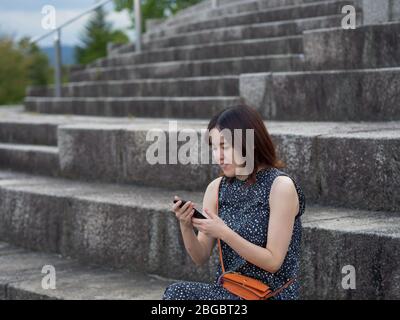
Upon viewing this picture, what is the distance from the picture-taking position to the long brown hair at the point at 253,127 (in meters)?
3.10

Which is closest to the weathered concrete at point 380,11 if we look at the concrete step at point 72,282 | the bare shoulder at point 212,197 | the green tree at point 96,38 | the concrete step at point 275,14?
the concrete step at point 275,14

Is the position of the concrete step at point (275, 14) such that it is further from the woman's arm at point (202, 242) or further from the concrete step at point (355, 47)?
the woman's arm at point (202, 242)

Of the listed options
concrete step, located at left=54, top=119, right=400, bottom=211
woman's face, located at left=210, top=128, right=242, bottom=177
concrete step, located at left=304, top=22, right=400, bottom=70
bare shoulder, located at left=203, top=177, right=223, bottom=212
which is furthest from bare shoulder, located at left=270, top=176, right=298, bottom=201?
concrete step, located at left=304, top=22, right=400, bottom=70

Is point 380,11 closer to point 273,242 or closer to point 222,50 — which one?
point 222,50

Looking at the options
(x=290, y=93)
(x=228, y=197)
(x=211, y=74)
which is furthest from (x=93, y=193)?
(x=211, y=74)

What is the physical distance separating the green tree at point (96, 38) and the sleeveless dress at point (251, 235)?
53.0m

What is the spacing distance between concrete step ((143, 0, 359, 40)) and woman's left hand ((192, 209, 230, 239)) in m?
5.10

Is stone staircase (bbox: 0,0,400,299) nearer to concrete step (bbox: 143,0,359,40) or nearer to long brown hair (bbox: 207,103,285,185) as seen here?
concrete step (bbox: 143,0,359,40)

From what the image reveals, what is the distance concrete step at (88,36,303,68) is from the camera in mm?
7641

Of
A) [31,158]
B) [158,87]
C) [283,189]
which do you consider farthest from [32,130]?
[283,189]

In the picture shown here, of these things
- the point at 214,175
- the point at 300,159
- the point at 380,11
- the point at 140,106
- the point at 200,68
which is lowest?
the point at 214,175

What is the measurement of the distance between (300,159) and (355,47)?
1600 mm

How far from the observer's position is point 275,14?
8.82 metres

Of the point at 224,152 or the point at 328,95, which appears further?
the point at 328,95
